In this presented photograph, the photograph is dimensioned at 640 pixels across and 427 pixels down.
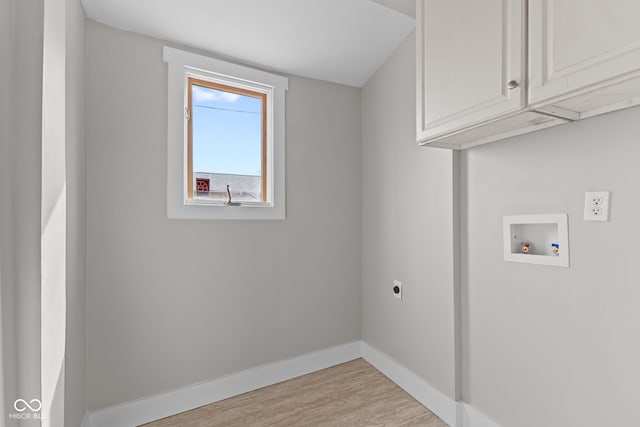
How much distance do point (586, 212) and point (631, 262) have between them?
216mm

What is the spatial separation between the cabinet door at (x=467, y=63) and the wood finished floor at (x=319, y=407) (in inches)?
60.6

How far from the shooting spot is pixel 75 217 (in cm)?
144

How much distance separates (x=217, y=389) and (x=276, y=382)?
0.39m

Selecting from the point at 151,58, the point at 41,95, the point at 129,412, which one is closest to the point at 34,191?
the point at 41,95

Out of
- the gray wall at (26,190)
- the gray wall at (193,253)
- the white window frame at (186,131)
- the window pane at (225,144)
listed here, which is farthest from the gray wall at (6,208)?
the window pane at (225,144)

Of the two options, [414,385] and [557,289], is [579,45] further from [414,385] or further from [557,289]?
[414,385]

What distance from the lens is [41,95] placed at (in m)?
0.85

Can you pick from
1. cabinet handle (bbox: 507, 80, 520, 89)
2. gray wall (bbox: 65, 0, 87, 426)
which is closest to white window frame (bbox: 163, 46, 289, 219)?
gray wall (bbox: 65, 0, 87, 426)

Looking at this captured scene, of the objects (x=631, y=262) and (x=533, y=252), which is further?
(x=533, y=252)

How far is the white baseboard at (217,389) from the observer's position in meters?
1.71

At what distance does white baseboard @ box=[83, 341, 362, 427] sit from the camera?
1.71 metres

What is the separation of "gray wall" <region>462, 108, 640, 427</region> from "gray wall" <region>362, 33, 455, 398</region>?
137 mm

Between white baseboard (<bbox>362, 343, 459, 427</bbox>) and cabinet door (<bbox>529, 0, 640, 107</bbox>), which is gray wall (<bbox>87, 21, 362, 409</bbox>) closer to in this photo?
white baseboard (<bbox>362, 343, 459, 427</bbox>)

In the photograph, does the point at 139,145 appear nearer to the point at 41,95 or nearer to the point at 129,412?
the point at 41,95
